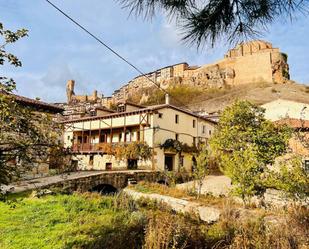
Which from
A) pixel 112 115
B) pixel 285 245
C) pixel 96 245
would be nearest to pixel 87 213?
pixel 96 245

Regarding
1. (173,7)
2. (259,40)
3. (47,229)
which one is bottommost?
(47,229)

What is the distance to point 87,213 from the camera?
11.8 metres

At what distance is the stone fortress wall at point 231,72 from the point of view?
68.6m

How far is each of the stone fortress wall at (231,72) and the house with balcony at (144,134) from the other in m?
36.6

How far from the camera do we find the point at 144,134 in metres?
29.4

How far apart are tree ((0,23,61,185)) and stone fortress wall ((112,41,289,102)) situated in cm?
6292

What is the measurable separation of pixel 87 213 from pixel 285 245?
7.76 meters

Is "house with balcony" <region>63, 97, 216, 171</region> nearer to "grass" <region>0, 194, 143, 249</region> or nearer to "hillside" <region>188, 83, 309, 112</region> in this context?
"grass" <region>0, 194, 143, 249</region>

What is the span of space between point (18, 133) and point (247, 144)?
16570mm

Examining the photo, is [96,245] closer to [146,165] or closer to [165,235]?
[165,235]

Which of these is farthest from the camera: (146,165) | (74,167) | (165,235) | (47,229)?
(146,165)

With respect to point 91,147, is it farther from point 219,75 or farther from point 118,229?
point 219,75

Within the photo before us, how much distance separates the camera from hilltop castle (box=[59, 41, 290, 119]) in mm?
68625

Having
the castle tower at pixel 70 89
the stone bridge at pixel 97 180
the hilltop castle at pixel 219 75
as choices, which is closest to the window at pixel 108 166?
the stone bridge at pixel 97 180
